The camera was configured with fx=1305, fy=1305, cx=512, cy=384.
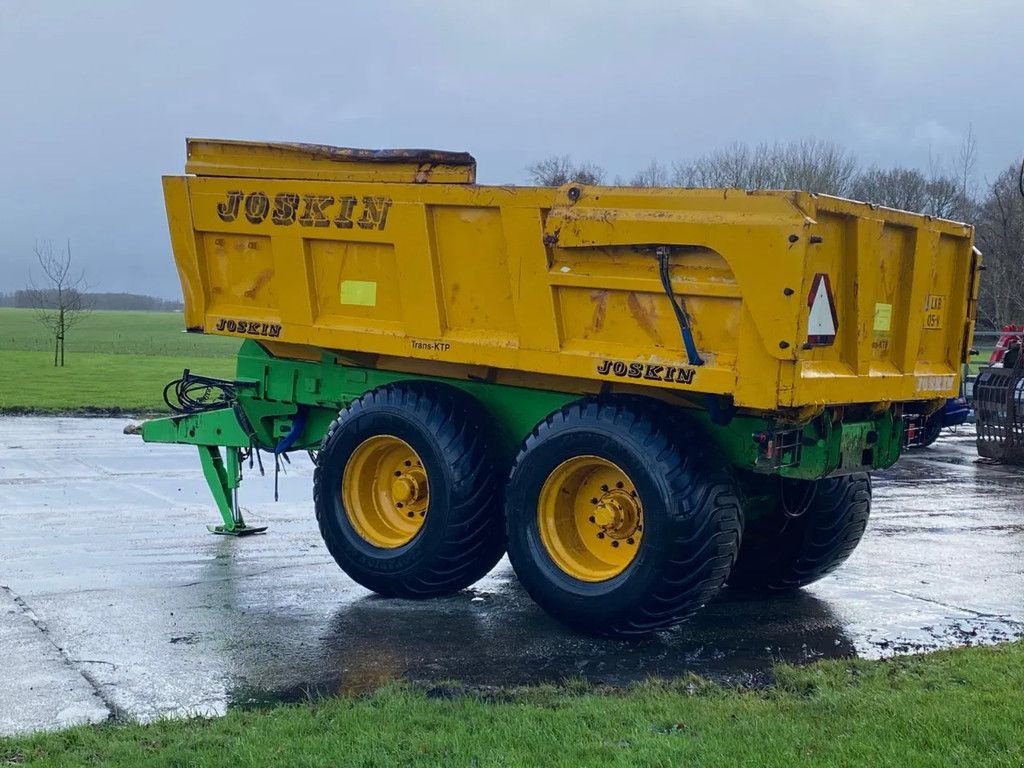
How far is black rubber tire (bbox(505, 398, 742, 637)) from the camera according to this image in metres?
6.92

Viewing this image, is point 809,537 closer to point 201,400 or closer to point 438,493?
point 438,493

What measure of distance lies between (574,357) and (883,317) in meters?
1.83

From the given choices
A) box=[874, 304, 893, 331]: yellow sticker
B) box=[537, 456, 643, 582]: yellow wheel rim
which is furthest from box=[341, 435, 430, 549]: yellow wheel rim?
box=[874, 304, 893, 331]: yellow sticker

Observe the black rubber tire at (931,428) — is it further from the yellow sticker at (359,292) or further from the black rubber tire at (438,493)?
the yellow sticker at (359,292)

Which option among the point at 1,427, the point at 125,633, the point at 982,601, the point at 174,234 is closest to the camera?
the point at 125,633

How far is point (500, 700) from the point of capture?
5867 millimetres

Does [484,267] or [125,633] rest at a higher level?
[484,267]

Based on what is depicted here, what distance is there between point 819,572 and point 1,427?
44.5 feet

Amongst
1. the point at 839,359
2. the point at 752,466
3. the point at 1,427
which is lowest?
the point at 1,427

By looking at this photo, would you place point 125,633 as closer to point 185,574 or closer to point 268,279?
point 185,574

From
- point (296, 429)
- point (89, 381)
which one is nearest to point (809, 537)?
point (296, 429)

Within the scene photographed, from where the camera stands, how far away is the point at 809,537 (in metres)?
8.60

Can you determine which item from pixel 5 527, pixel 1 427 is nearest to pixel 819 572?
pixel 5 527

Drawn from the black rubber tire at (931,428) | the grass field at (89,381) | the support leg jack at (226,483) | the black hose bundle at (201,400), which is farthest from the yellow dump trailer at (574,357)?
the grass field at (89,381)
